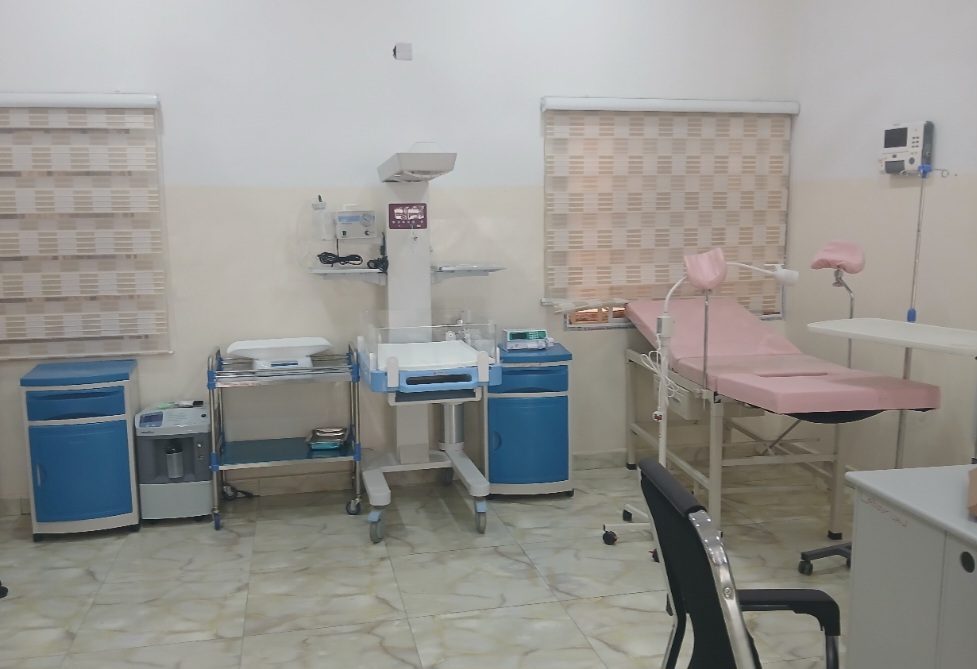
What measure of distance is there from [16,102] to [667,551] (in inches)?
162

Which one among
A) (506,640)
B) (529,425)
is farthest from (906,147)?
(506,640)

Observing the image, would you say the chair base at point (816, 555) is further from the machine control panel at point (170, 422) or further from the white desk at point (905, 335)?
the machine control panel at point (170, 422)

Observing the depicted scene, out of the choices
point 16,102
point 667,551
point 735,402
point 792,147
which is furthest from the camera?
point 792,147

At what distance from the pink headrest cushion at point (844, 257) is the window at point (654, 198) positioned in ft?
4.27

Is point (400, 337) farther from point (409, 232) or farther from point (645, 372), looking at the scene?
point (645, 372)

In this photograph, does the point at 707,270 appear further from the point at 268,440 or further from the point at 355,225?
the point at 268,440

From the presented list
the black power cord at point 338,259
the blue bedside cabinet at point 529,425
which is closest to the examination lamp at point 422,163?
the black power cord at point 338,259

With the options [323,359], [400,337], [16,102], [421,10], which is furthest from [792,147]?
[16,102]

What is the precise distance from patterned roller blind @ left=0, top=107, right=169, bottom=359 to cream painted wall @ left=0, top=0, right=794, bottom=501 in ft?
0.41

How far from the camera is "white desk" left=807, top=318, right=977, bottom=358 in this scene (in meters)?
3.12

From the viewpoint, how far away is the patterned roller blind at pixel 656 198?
5.06 m

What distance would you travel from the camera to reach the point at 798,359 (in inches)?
176

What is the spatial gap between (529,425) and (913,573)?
8.52ft

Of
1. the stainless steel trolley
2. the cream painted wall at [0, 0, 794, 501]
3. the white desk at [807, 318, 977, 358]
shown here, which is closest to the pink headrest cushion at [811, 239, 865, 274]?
the white desk at [807, 318, 977, 358]
